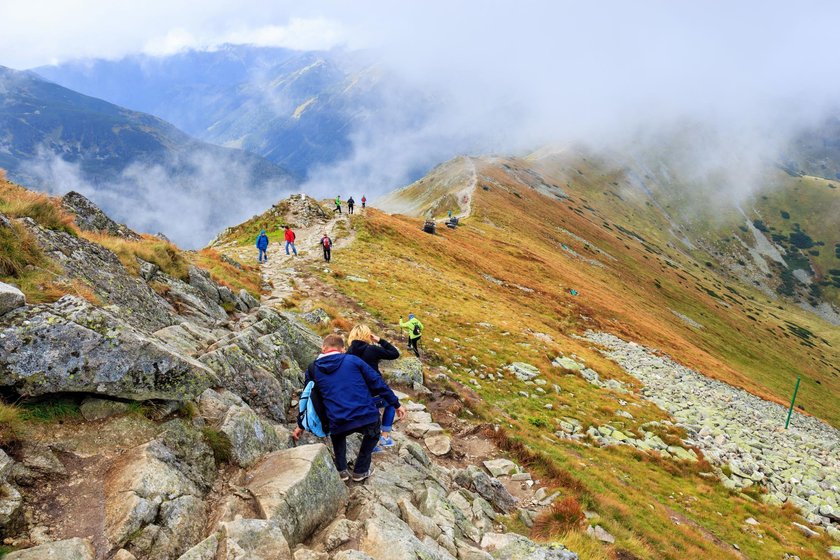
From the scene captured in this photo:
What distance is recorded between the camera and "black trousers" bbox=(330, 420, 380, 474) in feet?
27.3

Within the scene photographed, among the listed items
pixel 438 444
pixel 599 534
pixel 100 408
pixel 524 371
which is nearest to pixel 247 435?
pixel 100 408

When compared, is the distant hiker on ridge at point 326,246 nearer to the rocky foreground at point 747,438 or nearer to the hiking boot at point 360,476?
the rocky foreground at point 747,438

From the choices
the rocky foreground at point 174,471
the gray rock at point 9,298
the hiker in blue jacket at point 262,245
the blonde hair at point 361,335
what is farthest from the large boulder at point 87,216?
the hiker in blue jacket at point 262,245

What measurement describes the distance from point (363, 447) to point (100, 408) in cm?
470

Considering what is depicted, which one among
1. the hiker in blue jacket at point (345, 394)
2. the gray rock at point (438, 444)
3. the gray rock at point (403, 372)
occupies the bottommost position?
the gray rock at point (403, 372)

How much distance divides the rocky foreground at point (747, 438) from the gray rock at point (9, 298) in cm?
2595

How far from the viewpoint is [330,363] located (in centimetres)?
814

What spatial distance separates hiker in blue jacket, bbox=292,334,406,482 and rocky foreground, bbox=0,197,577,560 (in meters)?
0.60

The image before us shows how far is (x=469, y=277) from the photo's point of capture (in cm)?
4981

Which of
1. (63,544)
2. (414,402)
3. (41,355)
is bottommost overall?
(414,402)

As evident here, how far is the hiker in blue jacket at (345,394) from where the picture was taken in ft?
26.4

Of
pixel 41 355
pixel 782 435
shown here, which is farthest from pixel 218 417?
pixel 782 435

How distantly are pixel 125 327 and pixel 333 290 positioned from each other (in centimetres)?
2168

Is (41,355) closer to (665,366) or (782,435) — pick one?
(782,435)
